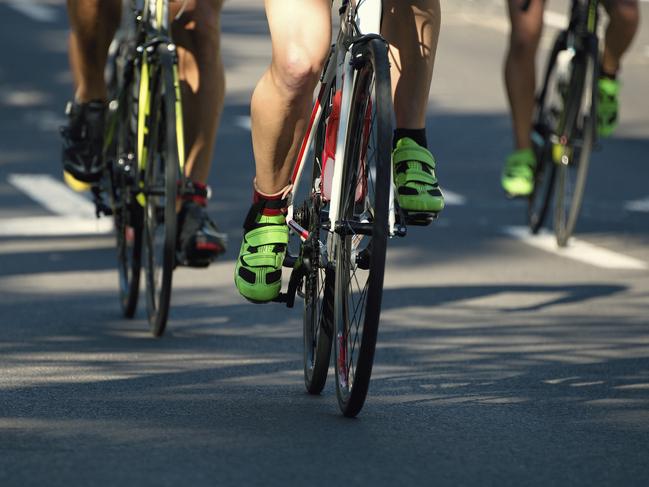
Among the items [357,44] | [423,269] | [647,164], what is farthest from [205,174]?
[647,164]

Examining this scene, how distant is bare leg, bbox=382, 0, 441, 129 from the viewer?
202 inches

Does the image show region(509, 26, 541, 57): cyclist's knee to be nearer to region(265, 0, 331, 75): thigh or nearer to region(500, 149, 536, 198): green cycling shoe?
region(500, 149, 536, 198): green cycling shoe

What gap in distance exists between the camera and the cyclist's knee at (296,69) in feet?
16.6

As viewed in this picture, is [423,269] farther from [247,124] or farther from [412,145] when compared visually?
[247,124]

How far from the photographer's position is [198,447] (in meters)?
4.52

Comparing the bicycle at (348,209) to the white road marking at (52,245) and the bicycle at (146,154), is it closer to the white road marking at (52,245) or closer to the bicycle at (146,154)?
the bicycle at (146,154)

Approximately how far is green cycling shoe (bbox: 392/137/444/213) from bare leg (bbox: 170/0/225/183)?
1839 mm

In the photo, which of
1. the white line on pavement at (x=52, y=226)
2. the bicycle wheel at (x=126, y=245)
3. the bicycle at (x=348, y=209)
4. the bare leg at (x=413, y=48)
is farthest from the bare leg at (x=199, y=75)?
the white line on pavement at (x=52, y=226)

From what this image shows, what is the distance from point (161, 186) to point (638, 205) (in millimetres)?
4379

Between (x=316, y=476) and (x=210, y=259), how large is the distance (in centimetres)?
241

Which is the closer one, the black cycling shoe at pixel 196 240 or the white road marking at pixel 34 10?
the black cycling shoe at pixel 196 240

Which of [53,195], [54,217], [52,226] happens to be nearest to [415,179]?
[52,226]

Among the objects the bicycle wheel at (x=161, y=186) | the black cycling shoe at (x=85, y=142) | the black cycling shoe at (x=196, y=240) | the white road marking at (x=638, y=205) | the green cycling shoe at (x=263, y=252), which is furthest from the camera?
the white road marking at (x=638, y=205)

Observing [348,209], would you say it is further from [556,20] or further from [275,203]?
[556,20]
